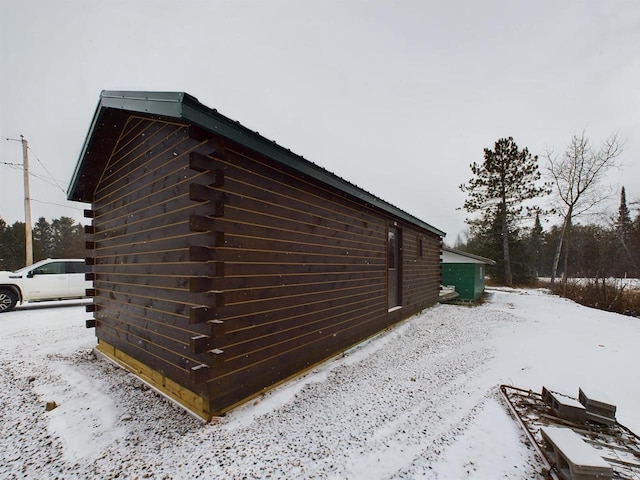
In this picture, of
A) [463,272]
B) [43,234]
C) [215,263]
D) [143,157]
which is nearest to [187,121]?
[215,263]

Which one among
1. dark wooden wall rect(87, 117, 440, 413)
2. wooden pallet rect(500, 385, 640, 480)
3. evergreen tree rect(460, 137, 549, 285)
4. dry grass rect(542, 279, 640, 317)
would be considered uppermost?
evergreen tree rect(460, 137, 549, 285)

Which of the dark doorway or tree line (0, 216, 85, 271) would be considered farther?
tree line (0, 216, 85, 271)

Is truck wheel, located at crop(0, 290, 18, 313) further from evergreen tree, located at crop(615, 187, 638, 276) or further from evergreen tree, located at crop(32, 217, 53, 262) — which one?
evergreen tree, located at crop(32, 217, 53, 262)

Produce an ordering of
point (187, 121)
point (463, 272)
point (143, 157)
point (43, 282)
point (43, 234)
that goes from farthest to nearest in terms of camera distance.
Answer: point (43, 234)
point (463, 272)
point (43, 282)
point (143, 157)
point (187, 121)

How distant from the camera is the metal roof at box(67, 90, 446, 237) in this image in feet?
7.43

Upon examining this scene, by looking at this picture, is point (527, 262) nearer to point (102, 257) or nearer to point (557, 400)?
point (557, 400)

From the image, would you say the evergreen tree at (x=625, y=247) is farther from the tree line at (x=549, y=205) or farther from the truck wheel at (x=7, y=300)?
the truck wheel at (x=7, y=300)

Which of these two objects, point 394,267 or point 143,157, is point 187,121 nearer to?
point 143,157

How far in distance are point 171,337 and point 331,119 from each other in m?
13.4

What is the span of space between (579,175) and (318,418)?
23.5 meters

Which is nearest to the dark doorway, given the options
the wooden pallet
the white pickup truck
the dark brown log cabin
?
the dark brown log cabin

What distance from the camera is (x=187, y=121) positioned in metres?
2.23

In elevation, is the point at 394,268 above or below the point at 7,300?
above

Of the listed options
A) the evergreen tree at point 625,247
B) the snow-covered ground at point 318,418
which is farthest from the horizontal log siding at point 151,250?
the evergreen tree at point 625,247
